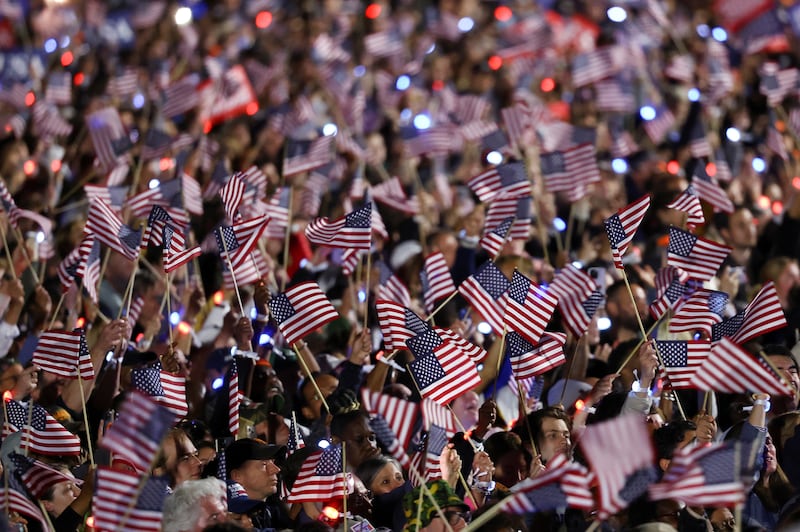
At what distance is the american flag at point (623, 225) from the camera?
980 cm

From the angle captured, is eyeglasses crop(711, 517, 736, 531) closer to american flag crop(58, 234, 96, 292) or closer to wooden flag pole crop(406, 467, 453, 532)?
wooden flag pole crop(406, 467, 453, 532)

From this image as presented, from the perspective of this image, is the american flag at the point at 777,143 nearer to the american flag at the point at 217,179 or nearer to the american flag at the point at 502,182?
the american flag at the point at 502,182

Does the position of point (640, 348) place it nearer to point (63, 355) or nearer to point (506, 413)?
point (506, 413)

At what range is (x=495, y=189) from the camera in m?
12.2

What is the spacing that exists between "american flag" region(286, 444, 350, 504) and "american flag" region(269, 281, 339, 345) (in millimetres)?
1545

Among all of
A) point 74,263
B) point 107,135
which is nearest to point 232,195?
point 74,263

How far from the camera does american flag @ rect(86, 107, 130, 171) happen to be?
1352 cm

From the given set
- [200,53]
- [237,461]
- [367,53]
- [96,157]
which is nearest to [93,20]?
[200,53]

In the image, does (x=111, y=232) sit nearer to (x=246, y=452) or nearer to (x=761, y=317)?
(x=246, y=452)

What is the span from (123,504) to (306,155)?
7.04 meters

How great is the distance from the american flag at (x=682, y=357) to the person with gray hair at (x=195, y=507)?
3.24 meters

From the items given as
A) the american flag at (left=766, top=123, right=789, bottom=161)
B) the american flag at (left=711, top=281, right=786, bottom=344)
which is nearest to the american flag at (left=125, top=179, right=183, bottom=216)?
the american flag at (left=711, top=281, right=786, bottom=344)

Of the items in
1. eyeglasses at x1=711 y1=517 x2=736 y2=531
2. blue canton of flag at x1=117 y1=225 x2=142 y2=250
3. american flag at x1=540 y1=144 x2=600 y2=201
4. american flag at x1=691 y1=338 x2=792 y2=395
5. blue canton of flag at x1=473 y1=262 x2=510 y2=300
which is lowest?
american flag at x1=540 y1=144 x2=600 y2=201

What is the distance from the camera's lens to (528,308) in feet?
31.4
